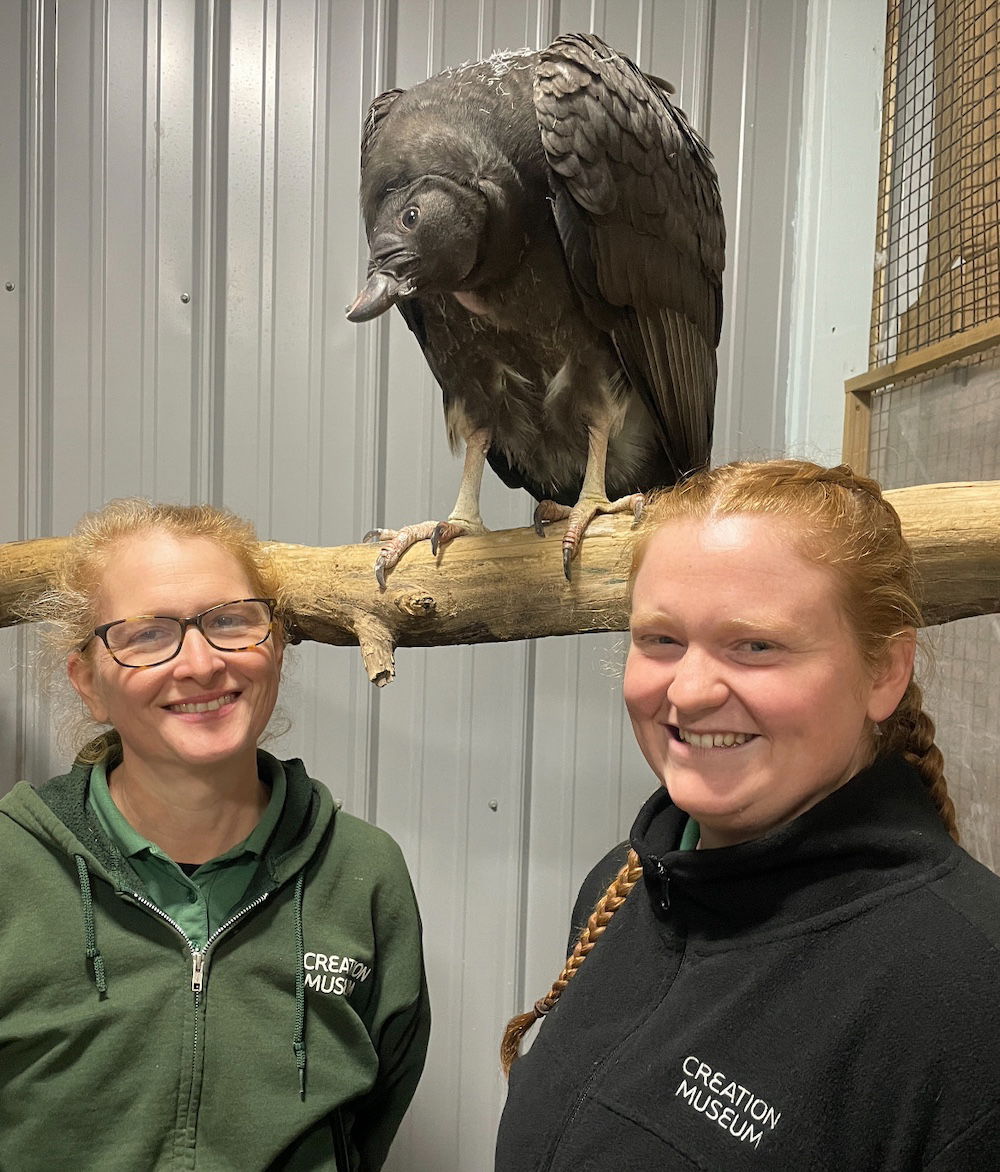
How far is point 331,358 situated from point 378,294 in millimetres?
904

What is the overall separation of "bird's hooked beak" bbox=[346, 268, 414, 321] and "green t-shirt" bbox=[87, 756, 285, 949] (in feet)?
2.28

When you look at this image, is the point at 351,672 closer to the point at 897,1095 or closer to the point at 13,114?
the point at 13,114

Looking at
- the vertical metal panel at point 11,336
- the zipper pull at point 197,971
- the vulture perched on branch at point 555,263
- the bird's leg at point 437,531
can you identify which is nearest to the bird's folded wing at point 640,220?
the vulture perched on branch at point 555,263

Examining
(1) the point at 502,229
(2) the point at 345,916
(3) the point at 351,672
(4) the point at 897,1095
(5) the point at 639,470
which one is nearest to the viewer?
(4) the point at 897,1095

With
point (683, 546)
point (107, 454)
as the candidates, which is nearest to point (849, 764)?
point (683, 546)

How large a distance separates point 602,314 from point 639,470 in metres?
0.32

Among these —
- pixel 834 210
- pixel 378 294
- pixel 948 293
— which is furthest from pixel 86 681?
pixel 834 210

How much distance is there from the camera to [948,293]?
1.70m

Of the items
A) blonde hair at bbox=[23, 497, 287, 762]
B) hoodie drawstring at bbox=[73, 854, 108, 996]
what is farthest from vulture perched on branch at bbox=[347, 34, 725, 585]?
hoodie drawstring at bbox=[73, 854, 108, 996]

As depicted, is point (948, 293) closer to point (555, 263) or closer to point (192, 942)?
point (555, 263)

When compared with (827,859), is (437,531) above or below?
above

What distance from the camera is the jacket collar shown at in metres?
0.65

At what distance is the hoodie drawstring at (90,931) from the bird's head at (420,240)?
0.79 metres

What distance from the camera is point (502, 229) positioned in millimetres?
1279
